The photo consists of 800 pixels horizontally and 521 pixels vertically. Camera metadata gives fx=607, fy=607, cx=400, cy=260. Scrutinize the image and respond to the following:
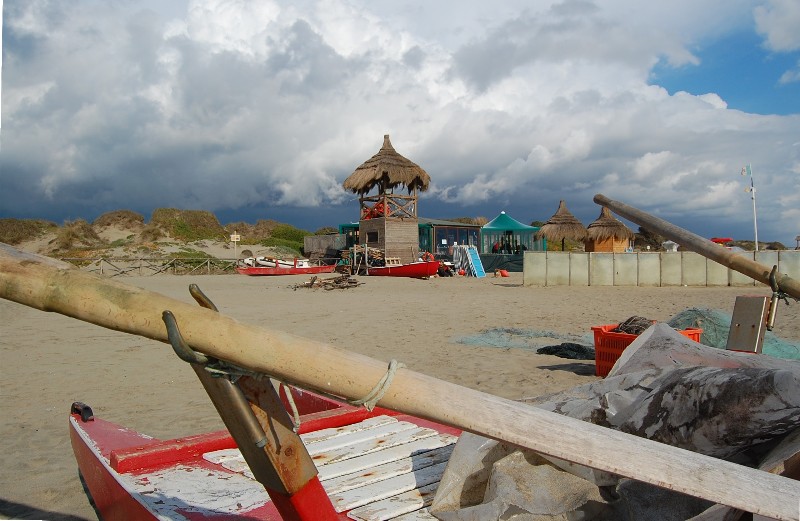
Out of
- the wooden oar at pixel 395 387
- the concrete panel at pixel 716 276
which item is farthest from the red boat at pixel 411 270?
the wooden oar at pixel 395 387

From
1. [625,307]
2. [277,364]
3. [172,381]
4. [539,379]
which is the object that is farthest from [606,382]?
[625,307]

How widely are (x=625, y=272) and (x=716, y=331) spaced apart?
43.7 ft

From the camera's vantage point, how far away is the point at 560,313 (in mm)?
13211

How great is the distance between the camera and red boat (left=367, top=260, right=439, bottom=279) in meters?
25.2

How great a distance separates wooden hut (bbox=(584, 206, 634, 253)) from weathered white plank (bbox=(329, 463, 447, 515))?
32164mm

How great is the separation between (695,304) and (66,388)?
1314 cm

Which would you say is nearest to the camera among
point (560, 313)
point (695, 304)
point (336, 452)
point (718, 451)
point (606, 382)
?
point (718, 451)

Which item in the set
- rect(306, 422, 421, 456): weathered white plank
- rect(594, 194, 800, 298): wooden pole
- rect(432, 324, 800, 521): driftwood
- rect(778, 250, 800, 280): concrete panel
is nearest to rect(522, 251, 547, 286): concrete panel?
rect(778, 250, 800, 280): concrete panel

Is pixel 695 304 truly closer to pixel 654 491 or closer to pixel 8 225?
pixel 654 491

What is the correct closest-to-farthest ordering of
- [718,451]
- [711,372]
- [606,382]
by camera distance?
[718,451]
[711,372]
[606,382]

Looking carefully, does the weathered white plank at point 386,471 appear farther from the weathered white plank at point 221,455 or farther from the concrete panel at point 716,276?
the concrete panel at point 716,276

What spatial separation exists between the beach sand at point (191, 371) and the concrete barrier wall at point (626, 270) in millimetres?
2124

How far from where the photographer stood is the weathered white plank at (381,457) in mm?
3094

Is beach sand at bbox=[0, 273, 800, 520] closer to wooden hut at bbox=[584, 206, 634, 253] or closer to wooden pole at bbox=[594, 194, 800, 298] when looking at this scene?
wooden pole at bbox=[594, 194, 800, 298]
